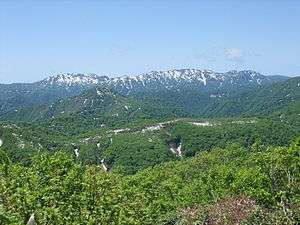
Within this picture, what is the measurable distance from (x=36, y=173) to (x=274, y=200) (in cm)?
2911

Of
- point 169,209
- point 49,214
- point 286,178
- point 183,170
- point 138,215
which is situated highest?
point 49,214

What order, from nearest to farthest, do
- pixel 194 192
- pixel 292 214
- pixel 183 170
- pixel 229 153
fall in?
pixel 292 214 → pixel 194 192 → pixel 183 170 → pixel 229 153

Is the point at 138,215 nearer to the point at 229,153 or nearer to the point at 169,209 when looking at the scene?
the point at 169,209

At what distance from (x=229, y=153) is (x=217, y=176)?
4658 centimetres

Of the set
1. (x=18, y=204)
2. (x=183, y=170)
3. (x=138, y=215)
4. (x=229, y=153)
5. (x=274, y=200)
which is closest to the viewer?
(x=18, y=204)

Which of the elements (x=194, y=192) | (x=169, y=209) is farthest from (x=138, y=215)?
(x=194, y=192)

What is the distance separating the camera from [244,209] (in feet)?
126

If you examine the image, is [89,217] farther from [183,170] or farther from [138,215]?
[183,170]

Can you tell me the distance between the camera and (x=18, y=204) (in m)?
29.6

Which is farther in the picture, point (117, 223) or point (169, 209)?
point (169, 209)

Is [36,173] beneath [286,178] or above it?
above

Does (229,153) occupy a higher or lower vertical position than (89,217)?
lower

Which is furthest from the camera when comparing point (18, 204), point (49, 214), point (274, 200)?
point (274, 200)

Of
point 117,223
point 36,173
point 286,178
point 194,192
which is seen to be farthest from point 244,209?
point 194,192
